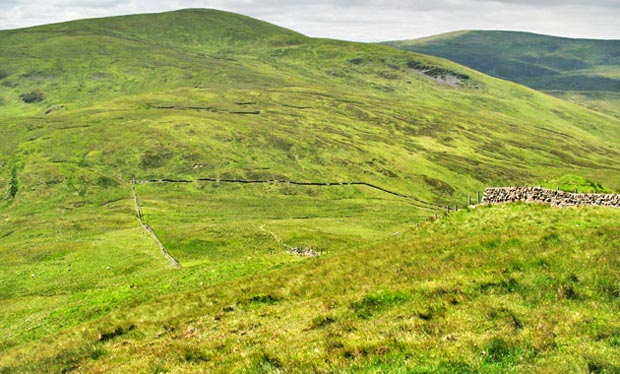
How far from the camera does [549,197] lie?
40.5 m

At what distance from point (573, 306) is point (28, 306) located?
136 ft

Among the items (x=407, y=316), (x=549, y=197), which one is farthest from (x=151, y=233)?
(x=407, y=316)

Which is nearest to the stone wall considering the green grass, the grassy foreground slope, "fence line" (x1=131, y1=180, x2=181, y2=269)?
the green grass

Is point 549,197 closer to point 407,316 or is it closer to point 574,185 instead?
point 574,185

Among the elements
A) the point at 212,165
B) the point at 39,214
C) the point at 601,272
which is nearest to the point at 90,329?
the point at 601,272

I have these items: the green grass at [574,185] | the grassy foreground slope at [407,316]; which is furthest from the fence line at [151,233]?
the green grass at [574,185]

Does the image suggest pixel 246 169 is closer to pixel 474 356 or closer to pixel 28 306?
pixel 28 306

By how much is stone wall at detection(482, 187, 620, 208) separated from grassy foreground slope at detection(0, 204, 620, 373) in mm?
5378

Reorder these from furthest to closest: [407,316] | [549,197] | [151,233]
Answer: [151,233] → [549,197] → [407,316]

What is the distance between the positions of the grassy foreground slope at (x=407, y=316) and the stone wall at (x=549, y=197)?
17.6ft

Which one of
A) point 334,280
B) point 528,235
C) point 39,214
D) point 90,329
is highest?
point 528,235

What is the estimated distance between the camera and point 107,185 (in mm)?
163625

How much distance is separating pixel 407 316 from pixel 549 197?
27.9m

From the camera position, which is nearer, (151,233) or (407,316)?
(407,316)
